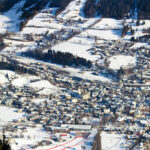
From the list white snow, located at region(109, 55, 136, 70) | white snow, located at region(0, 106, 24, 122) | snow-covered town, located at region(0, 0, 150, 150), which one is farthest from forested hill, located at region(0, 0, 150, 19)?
white snow, located at region(0, 106, 24, 122)

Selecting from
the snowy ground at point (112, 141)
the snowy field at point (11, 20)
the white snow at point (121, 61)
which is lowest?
the snowy ground at point (112, 141)

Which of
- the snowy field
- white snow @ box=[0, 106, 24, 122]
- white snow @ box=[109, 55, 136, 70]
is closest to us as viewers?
white snow @ box=[0, 106, 24, 122]

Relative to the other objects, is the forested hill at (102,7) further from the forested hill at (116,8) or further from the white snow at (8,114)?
the white snow at (8,114)

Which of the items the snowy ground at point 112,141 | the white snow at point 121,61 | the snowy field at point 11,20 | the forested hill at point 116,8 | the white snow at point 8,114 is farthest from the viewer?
the forested hill at point 116,8

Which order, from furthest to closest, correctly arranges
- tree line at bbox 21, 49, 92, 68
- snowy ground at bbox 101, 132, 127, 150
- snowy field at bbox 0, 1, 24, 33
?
snowy field at bbox 0, 1, 24, 33 < tree line at bbox 21, 49, 92, 68 < snowy ground at bbox 101, 132, 127, 150

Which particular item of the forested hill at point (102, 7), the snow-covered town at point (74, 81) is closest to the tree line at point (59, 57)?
the snow-covered town at point (74, 81)

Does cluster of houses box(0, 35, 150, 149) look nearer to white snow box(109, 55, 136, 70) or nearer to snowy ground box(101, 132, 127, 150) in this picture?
snowy ground box(101, 132, 127, 150)

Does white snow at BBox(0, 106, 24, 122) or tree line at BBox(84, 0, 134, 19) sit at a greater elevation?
tree line at BBox(84, 0, 134, 19)
